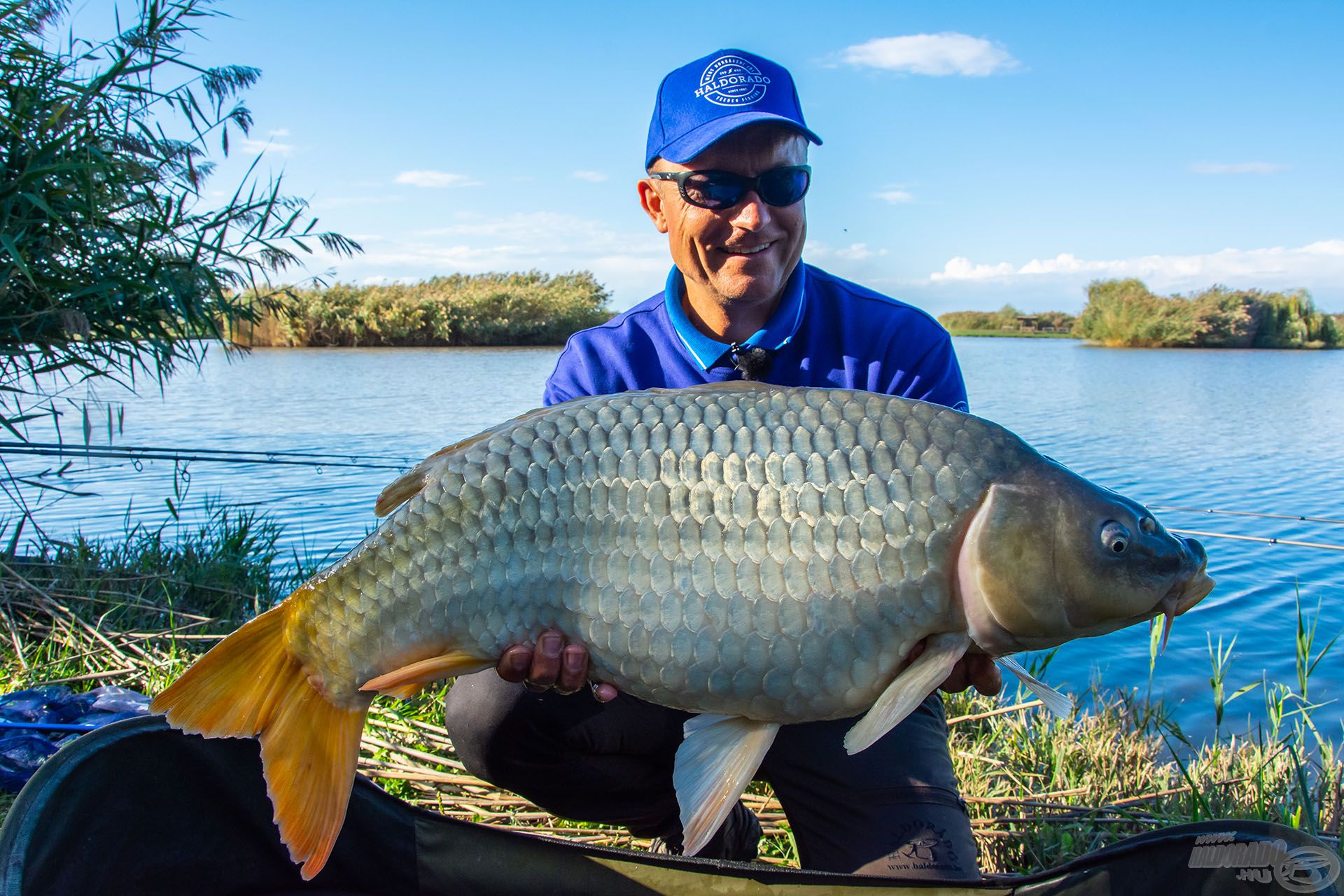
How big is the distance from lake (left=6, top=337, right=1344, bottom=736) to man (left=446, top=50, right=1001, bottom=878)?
6.21ft

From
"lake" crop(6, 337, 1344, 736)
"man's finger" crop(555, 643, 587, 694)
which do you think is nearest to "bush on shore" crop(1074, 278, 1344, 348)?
"lake" crop(6, 337, 1344, 736)

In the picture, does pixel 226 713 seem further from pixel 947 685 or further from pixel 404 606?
pixel 947 685

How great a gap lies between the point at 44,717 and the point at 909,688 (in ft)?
5.83

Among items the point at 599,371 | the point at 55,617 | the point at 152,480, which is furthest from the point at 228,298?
the point at 152,480

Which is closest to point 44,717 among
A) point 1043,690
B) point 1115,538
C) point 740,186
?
point 740,186

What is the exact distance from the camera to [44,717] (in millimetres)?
2018

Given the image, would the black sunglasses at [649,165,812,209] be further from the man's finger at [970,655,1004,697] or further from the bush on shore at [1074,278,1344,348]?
the bush on shore at [1074,278,1344,348]

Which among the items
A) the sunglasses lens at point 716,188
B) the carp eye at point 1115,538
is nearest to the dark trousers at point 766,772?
the carp eye at point 1115,538

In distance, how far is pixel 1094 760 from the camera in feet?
6.97

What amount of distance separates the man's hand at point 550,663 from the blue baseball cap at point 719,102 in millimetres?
954

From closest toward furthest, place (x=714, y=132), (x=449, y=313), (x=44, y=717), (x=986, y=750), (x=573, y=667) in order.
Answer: (x=573, y=667) → (x=714, y=132) → (x=44, y=717) → (x=986, y=750) → (x=449, y=313)

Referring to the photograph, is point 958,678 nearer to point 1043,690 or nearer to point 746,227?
point 1043,690

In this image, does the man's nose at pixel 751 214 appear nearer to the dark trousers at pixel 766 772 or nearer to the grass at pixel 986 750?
the dark trousers at pixel 766 772

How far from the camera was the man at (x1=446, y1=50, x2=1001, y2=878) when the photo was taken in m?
1.56
